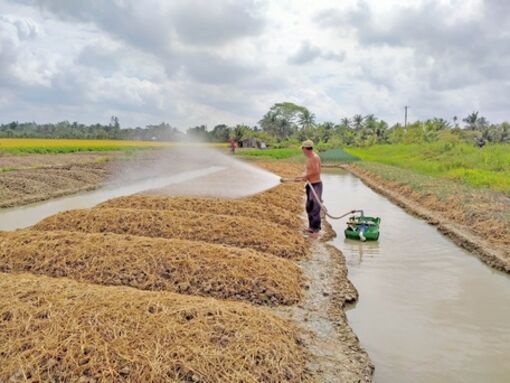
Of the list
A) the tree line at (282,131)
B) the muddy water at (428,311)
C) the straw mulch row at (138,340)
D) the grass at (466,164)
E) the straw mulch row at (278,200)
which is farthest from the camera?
the tree line at (282,131)

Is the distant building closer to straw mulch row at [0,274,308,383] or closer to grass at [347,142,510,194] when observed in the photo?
grass at [347,142,510,194]

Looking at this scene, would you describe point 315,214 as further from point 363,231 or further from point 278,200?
point 278,200

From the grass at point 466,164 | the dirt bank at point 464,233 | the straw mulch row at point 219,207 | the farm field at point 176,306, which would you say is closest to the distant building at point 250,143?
the grass at point 466,164

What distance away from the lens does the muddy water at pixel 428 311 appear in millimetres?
3786

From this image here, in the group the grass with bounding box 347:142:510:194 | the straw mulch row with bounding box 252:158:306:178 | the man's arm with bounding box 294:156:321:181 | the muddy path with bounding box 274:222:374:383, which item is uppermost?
the man's arm with bounding box 294:156:321:181

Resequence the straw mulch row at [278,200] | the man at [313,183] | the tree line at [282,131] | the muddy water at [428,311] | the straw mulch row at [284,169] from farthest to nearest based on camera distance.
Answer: the tree line at [282,131], the straw mulch row at [284,169], the straw mulch row at [278,200], the man at [313,183], the muddy water at [428,311]

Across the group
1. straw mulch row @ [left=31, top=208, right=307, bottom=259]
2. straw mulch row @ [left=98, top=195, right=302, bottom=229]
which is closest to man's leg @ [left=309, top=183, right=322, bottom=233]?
straw mulch row @ [left=98, top=195, right=302, bottom=229]

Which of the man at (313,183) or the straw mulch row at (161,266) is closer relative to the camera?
the straw mulch row at (161,266)

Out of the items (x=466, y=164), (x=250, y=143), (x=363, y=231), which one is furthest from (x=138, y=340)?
(x=250, y=143)

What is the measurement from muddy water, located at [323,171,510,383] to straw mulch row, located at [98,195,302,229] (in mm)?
1144

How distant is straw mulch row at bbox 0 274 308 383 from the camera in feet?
9.39

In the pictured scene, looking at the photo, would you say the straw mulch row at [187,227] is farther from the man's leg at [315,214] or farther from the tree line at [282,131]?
the tree line at [282,131]

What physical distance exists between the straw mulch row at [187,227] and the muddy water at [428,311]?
1.15m

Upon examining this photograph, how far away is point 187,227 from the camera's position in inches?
269
